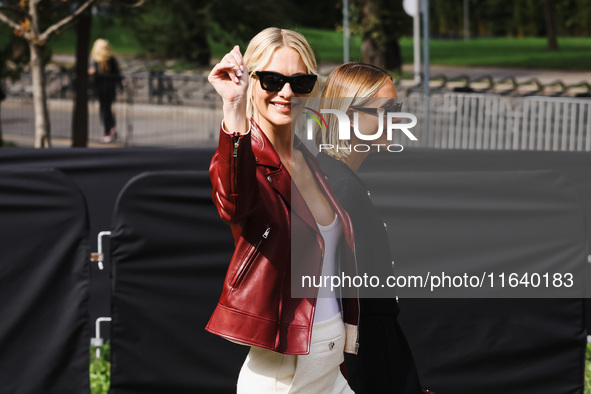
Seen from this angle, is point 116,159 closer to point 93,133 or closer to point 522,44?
point 93,133

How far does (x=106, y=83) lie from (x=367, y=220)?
47.8 feet

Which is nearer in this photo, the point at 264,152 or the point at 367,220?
the point at 264,152

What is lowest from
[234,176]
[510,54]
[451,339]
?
[451,339]

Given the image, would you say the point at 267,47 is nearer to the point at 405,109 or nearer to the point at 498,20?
the point at 405,109

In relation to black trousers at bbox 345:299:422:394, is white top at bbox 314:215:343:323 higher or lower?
higher

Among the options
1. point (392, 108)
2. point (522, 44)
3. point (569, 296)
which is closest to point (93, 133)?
point (569, 296)

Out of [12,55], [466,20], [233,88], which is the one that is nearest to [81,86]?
[12,55]

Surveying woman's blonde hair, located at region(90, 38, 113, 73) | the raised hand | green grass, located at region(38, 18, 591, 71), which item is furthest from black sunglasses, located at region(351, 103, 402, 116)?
green grass, located at region(38, 18, 591, 71)

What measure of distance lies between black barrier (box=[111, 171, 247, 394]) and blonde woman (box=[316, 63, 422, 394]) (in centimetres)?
196

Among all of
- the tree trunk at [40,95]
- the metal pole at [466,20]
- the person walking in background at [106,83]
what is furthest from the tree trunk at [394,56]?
the metal pole at [466,20]

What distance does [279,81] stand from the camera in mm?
2781

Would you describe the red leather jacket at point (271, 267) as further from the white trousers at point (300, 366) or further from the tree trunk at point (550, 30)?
the tree trunk at point (550, 30)

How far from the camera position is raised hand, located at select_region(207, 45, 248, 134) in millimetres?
2564

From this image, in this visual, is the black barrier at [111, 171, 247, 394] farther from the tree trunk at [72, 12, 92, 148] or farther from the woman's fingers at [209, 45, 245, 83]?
A: the tree trunk at [72, 12, 92, 148]
